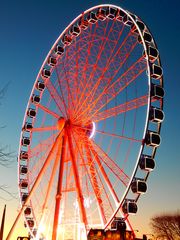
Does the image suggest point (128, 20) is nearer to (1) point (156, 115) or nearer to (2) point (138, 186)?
(1) point (156, 115)

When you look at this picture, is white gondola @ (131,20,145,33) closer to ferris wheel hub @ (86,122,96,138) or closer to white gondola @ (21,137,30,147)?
ferris wheel hub @ (86,122,96,138)

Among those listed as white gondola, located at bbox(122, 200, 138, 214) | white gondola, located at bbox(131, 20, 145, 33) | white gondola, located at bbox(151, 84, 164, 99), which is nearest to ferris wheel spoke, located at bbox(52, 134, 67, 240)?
white gondola, located at bbox(122, 200, 138, 214)

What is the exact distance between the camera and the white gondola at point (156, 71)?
55.9 ft

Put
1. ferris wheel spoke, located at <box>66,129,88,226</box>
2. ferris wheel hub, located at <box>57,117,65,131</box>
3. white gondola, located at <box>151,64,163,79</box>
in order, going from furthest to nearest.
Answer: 1. ferris wheel hub, located at <box>57,117,65,131</box>
2. ferris wheel spoke, located at <box>66,129,88,226</box>
3. white gondola, located at <box>151,64,163,79</box>

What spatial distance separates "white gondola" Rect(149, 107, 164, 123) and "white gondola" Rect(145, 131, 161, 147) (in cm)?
60

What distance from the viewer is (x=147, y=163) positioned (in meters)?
15.5

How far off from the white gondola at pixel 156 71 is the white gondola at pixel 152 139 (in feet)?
9.06

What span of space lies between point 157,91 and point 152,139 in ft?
7.38

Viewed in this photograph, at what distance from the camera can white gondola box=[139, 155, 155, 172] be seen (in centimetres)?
1539

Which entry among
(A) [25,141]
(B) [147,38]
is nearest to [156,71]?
(B) [147,38]

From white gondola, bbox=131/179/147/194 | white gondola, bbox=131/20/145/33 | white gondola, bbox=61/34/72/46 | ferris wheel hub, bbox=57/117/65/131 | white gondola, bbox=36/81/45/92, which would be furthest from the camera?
white gondola, bbox=36/81/45/92

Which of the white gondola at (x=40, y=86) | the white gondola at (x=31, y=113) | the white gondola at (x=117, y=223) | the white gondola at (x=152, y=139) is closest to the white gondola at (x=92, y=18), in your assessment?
the white gondola at (x=40, y=86)

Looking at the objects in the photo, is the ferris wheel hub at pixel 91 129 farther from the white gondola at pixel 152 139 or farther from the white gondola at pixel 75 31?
the white gondola at pixel 75 31

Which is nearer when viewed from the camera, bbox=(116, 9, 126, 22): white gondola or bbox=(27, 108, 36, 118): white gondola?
bbox=(116, 9, 126, 22): white gondola
